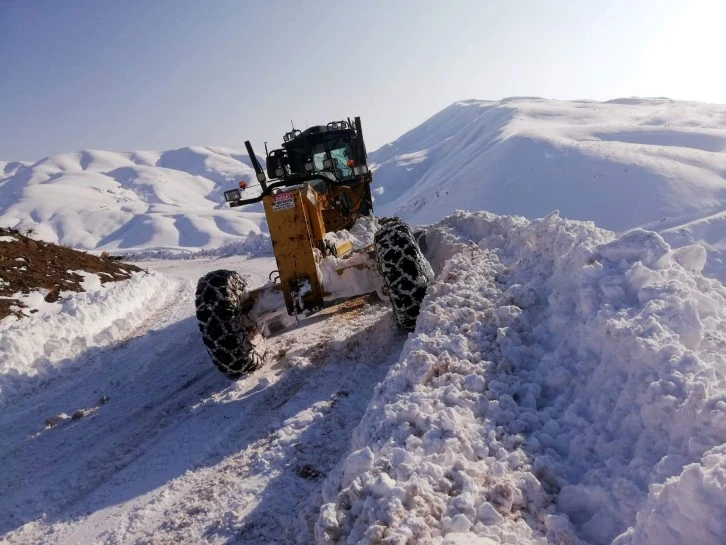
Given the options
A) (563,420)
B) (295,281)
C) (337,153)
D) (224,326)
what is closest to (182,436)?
(224,326)

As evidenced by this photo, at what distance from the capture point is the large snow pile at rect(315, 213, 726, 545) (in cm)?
226

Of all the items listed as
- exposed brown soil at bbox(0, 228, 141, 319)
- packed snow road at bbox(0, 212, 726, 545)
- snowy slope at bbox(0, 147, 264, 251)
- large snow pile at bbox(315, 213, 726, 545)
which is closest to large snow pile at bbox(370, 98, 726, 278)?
packed snow road at bbox(0, 212, 726, 545)

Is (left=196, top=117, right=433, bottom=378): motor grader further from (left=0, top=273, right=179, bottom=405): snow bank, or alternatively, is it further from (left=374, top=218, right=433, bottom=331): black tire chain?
(left=0, top=273, right=179, bottom=405): snow bank

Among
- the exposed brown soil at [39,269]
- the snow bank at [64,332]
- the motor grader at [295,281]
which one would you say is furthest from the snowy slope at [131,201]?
the motor grader at [295,281]

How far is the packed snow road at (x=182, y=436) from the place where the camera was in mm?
3465

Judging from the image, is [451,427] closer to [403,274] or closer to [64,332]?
[403,274]

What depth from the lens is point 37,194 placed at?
198 ft

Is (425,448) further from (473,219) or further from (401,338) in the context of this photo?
(473,219)

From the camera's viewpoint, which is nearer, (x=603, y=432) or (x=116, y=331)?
(x=603, y=432)

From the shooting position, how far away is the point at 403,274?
209 inches

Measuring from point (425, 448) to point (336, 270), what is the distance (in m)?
3.29

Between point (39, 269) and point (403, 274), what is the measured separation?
33.9 feet

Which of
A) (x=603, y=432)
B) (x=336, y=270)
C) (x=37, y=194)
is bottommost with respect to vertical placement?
(x=603, y=432)

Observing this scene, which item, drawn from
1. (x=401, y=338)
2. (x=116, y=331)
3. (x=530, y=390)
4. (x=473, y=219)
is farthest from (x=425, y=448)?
(x=116, y=331)
